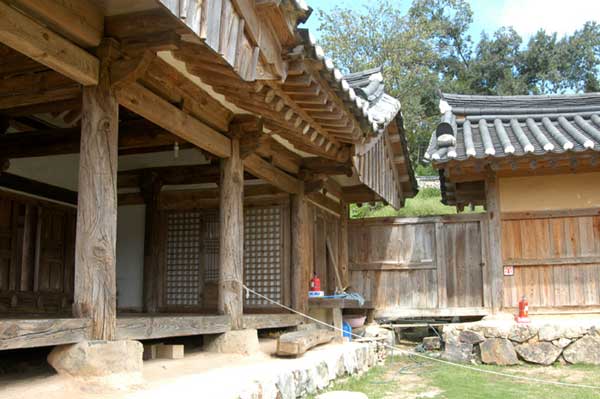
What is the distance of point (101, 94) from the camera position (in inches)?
194

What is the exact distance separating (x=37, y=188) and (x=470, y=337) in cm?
665

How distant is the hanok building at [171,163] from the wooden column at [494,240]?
1.82 metres

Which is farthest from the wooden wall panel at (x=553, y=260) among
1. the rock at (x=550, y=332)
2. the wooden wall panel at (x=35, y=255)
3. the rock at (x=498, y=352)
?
the wooden wall panel at (x=35, y=255)

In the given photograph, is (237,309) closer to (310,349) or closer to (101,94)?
(310,349)

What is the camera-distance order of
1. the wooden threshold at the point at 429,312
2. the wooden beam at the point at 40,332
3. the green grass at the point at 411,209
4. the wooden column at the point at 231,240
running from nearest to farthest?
the wooden beam at the point at 40,332 → the wooden column at the point at 231,240 → the wooden threshold at the point at 429,312 → the green grass at the point at 411,209

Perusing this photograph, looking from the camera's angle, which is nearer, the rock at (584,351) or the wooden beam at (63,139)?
the wooden beam at (63,139)

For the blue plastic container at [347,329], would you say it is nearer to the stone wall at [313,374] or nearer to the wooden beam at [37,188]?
the stone wall at [313,374]

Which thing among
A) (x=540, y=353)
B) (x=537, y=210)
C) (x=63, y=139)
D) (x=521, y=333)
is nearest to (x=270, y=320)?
(x=63, y=139)

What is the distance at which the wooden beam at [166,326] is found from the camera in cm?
518

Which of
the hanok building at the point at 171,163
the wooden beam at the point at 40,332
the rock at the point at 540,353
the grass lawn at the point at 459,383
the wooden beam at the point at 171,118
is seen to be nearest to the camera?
the wooden beam at the point at 40,332

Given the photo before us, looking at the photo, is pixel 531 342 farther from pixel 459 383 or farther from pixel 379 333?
pixel 379 333

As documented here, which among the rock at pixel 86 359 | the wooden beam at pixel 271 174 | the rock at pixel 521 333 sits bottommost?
the rock at pixel 521 333

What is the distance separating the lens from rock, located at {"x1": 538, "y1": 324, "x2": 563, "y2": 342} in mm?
9516

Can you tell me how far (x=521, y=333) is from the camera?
962 cm
